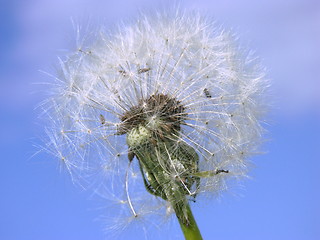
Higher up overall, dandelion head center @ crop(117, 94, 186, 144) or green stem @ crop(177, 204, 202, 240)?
dandelion head center @ crop(117, 94, 186, 144)

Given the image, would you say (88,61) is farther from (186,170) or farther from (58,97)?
(186,170)

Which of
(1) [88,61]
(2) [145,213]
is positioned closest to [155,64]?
(1) [88,61]

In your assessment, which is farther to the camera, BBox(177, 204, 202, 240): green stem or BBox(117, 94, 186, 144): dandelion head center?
BBox(117, 94, 186, 144): dandelion head center

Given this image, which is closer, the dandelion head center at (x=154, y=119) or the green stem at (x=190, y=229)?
the green stem at (x=190, y=229)

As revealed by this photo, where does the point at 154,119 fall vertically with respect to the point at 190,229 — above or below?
above

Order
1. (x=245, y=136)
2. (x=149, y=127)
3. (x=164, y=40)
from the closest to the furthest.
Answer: (x=149, y=127) < (x=245, y=136) < (x=164, y=40)

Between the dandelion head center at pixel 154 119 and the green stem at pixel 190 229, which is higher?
the dandelion head center at pixel 154 119

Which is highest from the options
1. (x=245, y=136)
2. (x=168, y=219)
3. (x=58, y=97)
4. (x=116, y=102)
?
(x=58, y=97)

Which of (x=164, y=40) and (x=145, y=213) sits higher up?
(x=164, y=40)
